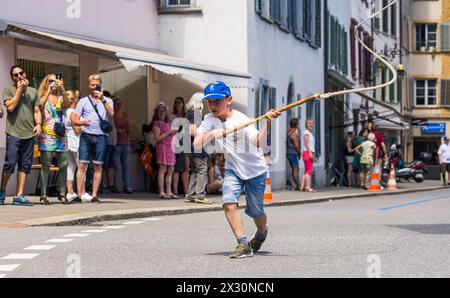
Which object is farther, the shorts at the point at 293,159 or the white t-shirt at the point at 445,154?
the white t-shirt at the point at 445,154

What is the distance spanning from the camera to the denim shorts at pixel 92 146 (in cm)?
1864

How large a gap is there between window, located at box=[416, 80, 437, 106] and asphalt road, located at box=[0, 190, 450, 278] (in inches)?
2032

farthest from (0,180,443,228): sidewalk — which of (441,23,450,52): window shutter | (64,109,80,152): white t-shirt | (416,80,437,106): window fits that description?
(441,23,450,52): window shutter

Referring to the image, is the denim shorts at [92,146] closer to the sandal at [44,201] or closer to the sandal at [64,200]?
the sandal at [64,200]

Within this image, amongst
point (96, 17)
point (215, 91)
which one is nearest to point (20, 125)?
point (96, 17)

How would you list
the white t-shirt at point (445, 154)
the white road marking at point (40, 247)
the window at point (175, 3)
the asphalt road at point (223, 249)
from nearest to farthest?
the asphalt road at point (223, 249) → the white road marking at point (40, 247) → the window at point (175, 3) → the white t-shirt at point (445, 154)

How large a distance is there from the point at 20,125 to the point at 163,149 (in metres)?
5.41

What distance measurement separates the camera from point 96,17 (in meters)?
23.7

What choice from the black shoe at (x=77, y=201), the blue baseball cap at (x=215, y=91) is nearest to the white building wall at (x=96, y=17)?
the black shoe at (x=77, y=201)

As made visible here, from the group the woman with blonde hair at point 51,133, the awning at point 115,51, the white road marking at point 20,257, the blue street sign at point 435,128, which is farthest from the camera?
the blue street sign at point 435,128

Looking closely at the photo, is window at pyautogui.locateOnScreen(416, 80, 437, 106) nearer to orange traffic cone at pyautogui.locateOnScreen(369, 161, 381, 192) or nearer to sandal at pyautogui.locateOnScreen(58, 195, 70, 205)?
orange traffic cone at pyautogui.locateOnScreen(369, 161, 381, 192)

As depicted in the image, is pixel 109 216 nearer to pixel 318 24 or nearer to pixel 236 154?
pixel 236 154

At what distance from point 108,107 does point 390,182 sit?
17092mm

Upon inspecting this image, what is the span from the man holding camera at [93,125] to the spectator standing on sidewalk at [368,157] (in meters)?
15.4
